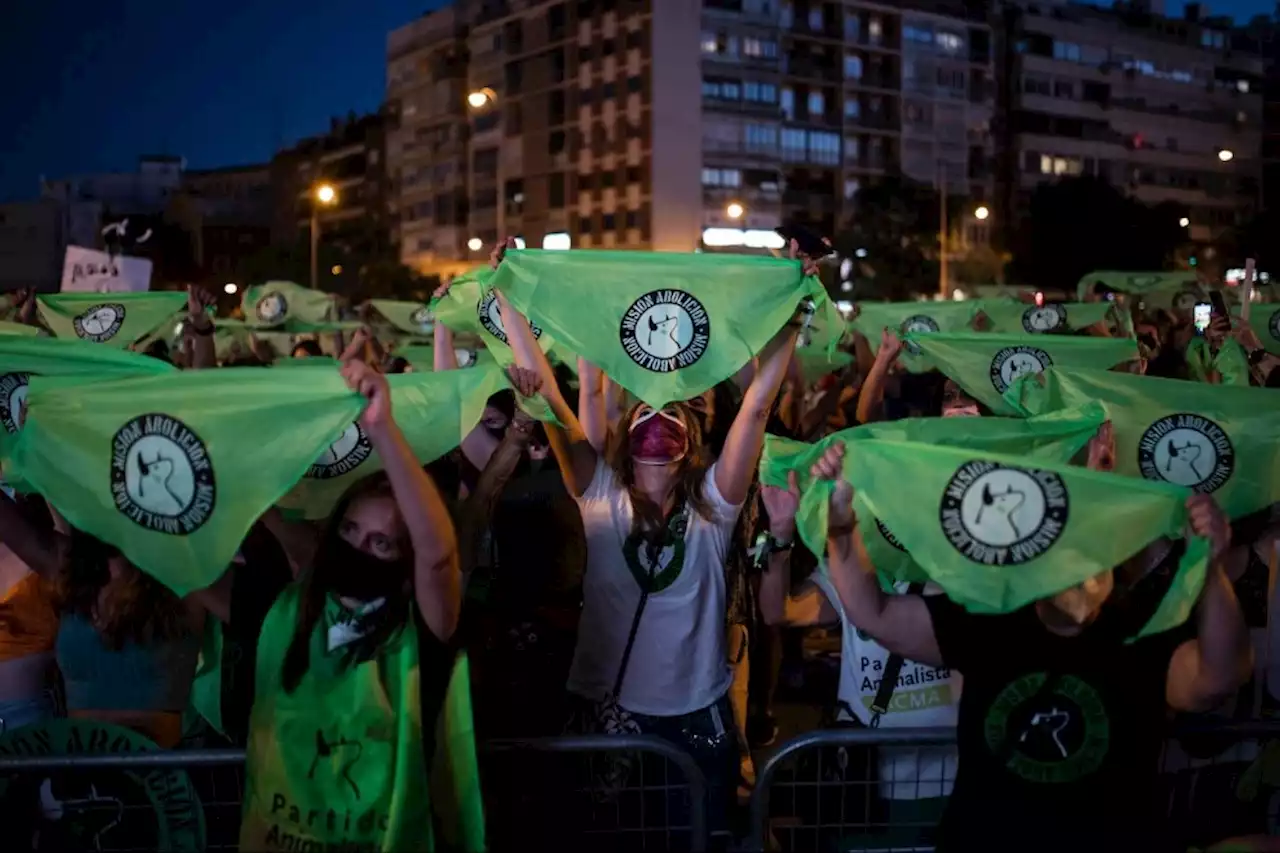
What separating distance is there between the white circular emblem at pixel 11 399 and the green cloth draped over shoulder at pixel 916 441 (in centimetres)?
292

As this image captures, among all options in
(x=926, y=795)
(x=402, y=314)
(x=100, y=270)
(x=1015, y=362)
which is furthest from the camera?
(x=402, y=314)

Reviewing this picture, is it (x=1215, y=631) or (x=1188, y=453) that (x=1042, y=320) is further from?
(x=1215, y=631)

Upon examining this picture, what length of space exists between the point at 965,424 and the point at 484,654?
6.13ft

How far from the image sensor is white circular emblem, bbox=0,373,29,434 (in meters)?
5.34

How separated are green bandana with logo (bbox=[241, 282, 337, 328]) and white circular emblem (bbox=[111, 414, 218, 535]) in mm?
11062

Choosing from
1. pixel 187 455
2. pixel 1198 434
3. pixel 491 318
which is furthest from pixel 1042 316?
pixel 187 455

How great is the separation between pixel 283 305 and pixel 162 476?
11620 mm

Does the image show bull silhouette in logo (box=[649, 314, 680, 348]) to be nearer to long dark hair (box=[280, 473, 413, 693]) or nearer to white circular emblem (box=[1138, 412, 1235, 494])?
long dark hair (box=[280, 473, 413, 693])

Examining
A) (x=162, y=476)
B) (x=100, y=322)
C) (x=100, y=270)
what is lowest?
(x=162, y=476)

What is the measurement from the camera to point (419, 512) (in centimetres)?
382

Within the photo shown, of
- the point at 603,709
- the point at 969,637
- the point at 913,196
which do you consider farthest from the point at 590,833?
the point at 913,196

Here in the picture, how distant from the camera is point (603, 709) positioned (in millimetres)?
5023

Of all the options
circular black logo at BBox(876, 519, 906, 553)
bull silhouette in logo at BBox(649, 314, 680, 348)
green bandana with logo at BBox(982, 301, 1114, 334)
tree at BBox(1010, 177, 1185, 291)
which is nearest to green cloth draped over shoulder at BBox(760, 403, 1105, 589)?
circular black logo at BBox(876, 519, 906, 553)

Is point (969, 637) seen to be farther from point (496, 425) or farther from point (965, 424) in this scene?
point (496, 425)
